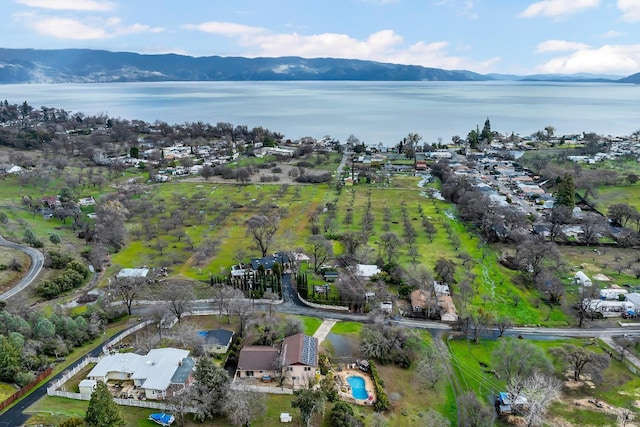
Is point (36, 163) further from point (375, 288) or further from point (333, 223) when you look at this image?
point (375, 288)

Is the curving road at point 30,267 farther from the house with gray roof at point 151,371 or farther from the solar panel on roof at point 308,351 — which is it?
the solar panel on roof at point 308,351

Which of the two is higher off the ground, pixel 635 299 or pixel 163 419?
pixel 635 299

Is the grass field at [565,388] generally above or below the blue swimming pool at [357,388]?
above

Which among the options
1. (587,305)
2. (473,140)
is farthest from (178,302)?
(473,140)

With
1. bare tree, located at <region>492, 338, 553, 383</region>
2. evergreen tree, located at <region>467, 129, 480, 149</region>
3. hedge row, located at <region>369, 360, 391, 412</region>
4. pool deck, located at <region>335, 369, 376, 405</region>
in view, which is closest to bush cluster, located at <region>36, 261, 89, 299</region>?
pool deck, located at <region>335, 369, 376, 405</region>

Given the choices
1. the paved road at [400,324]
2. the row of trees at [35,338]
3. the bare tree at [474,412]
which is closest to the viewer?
the bare tree at [474,412]

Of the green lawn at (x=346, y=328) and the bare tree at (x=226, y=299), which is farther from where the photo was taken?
the bare tree at (x=226, y=299)

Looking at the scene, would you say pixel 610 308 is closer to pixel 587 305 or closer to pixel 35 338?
pixel 587 305

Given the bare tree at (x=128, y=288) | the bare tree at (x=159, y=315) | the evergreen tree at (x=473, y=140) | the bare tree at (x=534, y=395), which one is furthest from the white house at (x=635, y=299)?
Result: the evergreen tree at (x=473, y=140)
